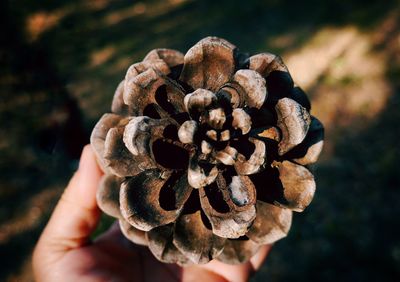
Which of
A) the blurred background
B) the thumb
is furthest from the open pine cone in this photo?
the blurred background

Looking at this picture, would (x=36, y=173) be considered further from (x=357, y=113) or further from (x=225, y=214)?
(x=357, y=113)

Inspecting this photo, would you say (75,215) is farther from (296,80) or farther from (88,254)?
(296,80)

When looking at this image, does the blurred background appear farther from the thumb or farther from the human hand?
the thumb

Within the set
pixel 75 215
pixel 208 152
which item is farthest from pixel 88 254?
pixel 208 152

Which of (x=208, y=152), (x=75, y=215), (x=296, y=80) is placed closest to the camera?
(x=208, y=152)

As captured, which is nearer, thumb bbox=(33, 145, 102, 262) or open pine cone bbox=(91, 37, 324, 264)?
open pine cone bbox=(91, 37, 324, 264)

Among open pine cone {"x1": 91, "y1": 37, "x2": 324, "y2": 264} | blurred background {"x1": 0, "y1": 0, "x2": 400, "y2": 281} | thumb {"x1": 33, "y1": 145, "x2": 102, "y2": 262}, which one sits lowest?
blurred background {"x1": 0, "y1": 0, "x2": 400, "y2": 281}

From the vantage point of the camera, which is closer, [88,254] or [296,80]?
[88,254]
